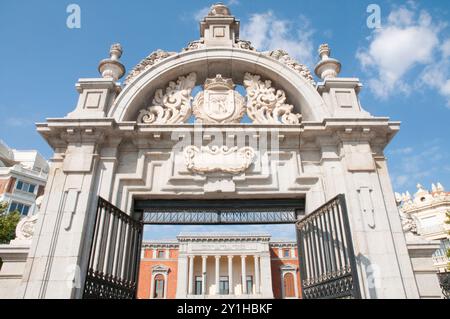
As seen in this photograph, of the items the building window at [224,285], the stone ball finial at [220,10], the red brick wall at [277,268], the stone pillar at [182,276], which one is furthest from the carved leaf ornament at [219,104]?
the red brick wall at [277,268]

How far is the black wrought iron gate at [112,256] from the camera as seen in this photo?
514 cm

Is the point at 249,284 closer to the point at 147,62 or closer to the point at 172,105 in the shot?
the point at 172,105

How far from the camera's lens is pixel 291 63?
7.72m

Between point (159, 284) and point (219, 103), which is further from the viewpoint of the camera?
point (159, 284)

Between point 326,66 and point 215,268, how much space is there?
41.8m

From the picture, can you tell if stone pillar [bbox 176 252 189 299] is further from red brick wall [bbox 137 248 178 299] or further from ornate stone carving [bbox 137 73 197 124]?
ornate stone carving [bbox 137 73 197 124]

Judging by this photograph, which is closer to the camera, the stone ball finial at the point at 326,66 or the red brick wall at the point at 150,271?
the stone ball finial at the point at 326,66

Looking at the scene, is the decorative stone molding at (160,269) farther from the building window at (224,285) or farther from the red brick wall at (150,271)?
the building window at (224,285)

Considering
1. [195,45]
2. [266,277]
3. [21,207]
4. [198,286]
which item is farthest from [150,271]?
[195,45]

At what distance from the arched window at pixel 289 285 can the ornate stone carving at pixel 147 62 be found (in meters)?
43.3

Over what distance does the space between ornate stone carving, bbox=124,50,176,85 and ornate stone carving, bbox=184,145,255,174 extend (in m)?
2.33

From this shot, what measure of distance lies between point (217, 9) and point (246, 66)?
7.01ft
